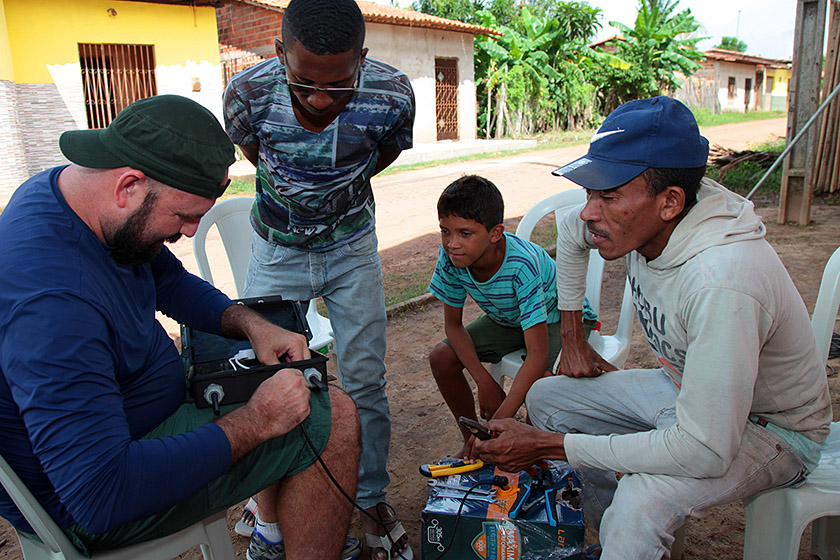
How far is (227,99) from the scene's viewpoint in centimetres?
258

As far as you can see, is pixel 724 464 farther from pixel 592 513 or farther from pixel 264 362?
pixel 264 362

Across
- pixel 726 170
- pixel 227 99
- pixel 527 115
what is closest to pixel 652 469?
pixel 227 99

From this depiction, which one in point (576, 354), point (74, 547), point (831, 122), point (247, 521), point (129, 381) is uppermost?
point (831, 122)

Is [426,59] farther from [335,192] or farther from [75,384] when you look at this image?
[75,384]

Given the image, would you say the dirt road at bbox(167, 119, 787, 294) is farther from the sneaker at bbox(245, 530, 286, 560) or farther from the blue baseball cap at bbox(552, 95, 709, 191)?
the blue baseball cap at bbox(552, 95, 709, 191)

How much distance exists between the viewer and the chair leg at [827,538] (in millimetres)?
2342

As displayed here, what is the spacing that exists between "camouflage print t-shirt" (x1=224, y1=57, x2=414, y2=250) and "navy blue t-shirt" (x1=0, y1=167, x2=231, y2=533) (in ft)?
2.77

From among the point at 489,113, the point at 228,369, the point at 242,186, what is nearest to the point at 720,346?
the point at 228,369

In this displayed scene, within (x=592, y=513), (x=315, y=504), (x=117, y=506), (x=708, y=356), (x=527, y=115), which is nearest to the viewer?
(x=117, y=506)

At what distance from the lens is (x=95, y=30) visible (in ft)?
39.2

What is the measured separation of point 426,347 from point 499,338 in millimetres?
1635

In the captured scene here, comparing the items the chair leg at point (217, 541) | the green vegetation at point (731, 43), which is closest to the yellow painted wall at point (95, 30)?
the chair leg at point (217, 541)

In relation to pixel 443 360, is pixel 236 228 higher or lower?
higher

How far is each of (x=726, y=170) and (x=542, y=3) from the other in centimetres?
2559
